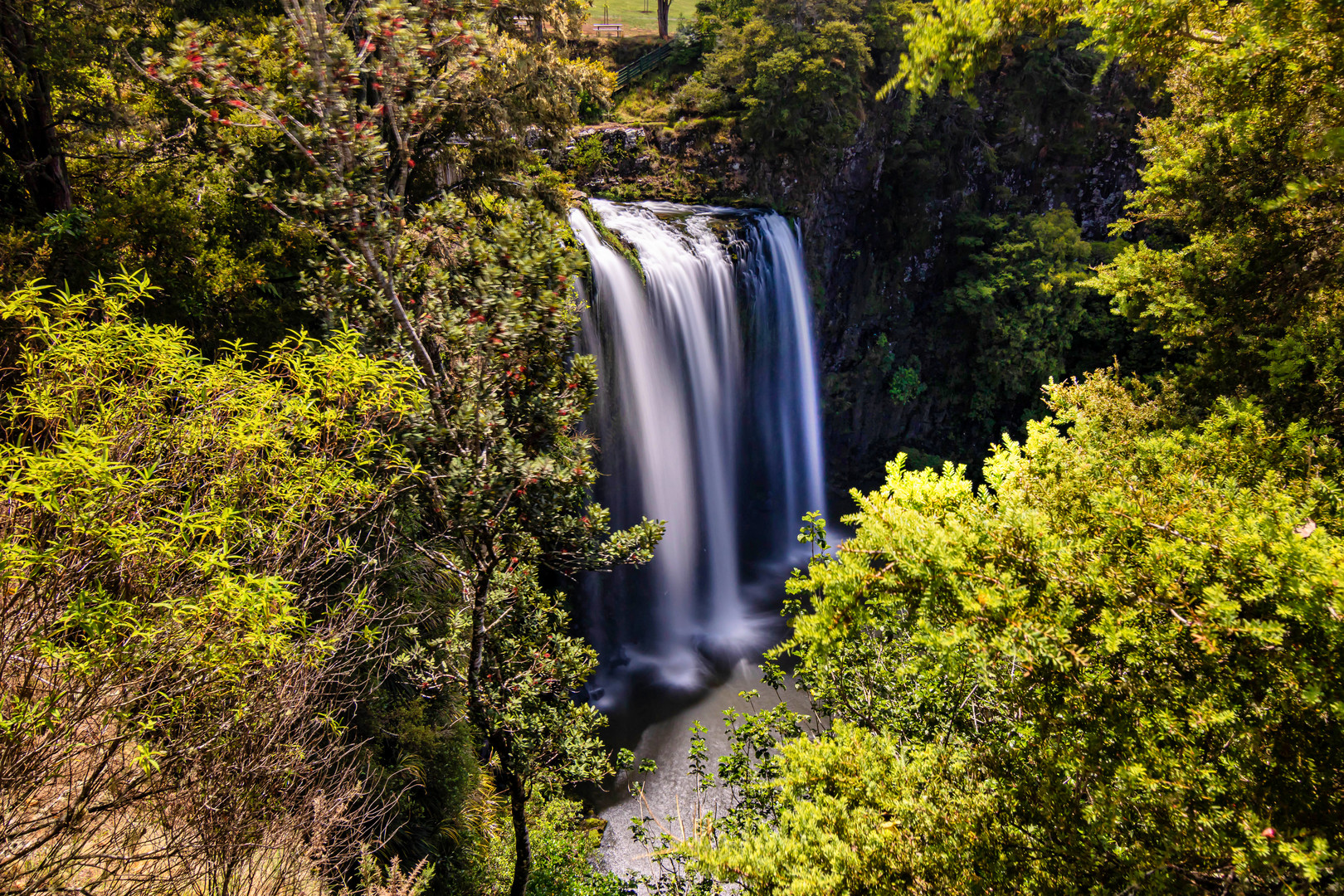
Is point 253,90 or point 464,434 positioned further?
point 464,434

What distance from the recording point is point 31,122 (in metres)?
6.00

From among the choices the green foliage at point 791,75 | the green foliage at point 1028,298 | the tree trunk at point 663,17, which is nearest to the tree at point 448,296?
the green foliage at point 791,75

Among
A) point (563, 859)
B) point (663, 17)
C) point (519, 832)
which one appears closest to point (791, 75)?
point (663, 17)

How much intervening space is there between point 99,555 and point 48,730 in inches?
32.6

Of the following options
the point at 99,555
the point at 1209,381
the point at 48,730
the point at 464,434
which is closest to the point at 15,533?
the point at 99,555

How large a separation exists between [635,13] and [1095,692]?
142 ft

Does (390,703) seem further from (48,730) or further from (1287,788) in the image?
(1287,788)

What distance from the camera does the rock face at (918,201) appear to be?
61.8 feet

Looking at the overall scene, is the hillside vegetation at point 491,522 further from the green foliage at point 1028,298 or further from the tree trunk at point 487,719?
the green foliage at point 1028,298

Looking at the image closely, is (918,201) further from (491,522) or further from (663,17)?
(491,522)

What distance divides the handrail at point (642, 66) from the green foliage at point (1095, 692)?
73.1 ft

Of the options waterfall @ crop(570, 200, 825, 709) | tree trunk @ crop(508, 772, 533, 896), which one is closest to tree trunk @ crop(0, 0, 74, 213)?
tree trunk @ crop(508, 772, 533, 896)

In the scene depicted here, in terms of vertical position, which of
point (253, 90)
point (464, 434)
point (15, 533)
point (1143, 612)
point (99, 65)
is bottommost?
point (1143, 612)

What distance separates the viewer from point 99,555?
3.21 meters
